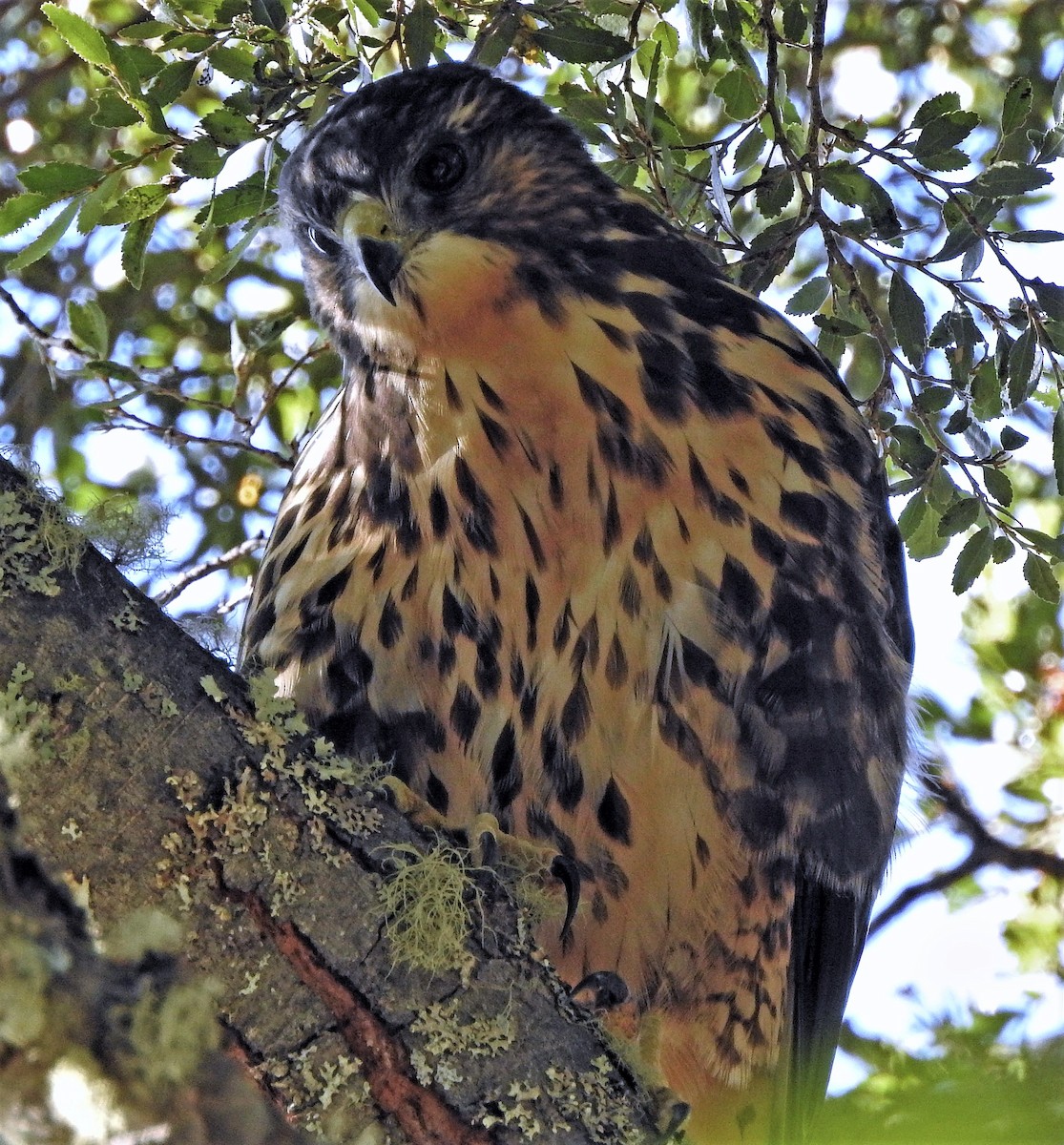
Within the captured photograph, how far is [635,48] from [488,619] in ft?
3.35

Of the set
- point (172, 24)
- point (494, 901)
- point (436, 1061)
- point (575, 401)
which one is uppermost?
point (172, 24)

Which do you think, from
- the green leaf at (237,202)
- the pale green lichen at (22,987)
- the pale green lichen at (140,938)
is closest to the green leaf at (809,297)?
the green leaf at (237,202)

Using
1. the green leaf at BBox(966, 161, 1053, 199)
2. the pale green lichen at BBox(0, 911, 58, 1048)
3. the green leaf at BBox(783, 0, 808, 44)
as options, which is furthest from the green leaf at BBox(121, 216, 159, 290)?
the pale green lichen at BBox(0, 911, 58, 1048)

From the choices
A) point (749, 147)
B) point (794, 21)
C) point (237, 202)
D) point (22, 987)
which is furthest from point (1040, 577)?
point (22, 987)

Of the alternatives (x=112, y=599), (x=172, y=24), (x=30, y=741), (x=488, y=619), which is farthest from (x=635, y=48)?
(x=30, y=741)

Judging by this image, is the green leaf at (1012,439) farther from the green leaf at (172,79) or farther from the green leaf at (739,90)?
the green leaf at (172,79)

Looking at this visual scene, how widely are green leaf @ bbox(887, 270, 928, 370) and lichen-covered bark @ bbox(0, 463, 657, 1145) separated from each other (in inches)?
51.6

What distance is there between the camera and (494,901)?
2041 mm

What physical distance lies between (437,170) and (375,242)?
23 cm

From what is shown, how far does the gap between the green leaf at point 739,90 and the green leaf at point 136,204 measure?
1007mm

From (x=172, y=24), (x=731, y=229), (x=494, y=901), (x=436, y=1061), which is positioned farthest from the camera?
(x=731, y=229)

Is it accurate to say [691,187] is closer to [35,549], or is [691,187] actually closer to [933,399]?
[933,399]

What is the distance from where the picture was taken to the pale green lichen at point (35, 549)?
175cm

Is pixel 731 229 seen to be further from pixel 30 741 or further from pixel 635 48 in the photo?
pixel 30 741
